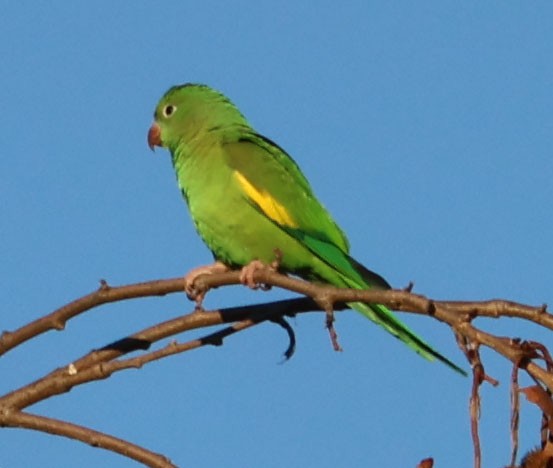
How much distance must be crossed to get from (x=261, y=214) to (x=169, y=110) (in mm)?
1490

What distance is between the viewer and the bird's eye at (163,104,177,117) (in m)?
6.98

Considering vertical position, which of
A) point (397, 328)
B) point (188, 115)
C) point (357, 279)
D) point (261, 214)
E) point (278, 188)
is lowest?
point (397, 328)

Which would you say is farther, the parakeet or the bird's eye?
the bird's eye

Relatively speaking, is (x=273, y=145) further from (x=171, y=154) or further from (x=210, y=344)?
(x=210, y=344)

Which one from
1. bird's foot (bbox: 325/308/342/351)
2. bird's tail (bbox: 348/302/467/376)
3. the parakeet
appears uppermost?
the parakeet

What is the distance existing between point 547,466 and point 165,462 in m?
0.93

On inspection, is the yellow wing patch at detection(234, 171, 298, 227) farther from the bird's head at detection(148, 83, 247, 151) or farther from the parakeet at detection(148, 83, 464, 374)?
the bird's head at detection(148, 83, 247, 151)

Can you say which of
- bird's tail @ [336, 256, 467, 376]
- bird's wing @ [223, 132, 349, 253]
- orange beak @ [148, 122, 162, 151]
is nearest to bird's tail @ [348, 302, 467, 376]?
bird's tail @ [336, 256, 467, 376]

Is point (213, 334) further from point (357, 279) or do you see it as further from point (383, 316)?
point (357, 279)

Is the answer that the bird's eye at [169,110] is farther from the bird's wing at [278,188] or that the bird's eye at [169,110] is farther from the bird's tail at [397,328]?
the bird's tail at [397,328]

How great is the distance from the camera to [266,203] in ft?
19.2

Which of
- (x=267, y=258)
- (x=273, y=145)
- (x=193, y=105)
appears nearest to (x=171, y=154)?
(x=193, y=105)

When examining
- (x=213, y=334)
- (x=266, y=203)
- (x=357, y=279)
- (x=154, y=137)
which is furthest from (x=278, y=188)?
(x=213, y=334)

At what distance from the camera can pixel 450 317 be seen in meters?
2.45
